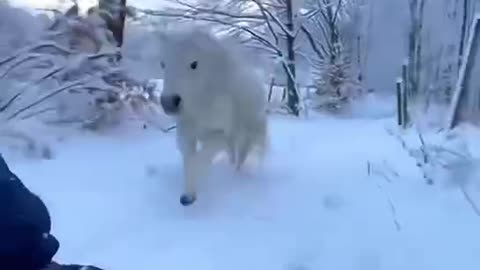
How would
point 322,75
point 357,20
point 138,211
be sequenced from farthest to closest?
point 357,20, point 322,75, point 138,211

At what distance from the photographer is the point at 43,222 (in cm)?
230

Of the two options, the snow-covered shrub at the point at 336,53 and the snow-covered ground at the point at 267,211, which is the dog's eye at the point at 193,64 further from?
the snow-covered shrub at the point at 336,53

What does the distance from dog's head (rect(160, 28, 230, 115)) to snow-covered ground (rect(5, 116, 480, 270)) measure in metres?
0.51

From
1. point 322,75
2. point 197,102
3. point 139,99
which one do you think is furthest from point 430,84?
point 322,75

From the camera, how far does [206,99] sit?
17.2ft

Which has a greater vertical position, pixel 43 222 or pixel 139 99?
pixel 43 222

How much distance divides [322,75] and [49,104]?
631cm

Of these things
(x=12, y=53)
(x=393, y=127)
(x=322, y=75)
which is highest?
(x=12, y=53)

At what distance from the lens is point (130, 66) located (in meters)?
7.23

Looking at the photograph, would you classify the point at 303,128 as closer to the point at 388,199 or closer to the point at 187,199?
the point at 187,199

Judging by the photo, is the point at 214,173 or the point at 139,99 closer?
the point at 214,173

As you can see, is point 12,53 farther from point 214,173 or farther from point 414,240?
point 414,240

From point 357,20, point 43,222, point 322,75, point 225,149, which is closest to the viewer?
point 43,222

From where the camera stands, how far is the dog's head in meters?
5.09
